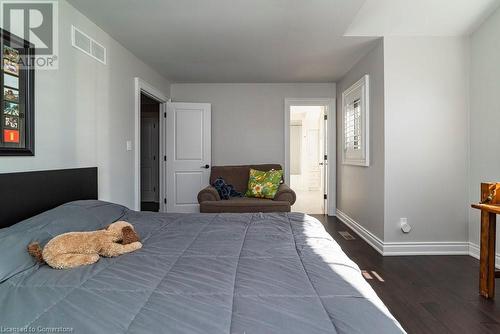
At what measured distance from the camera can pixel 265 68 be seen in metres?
4.00

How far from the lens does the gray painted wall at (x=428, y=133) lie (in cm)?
295

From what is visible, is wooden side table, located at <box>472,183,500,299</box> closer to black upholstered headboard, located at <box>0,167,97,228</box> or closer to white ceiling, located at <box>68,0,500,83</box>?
white ceiling, located at <box>68,0,500,83</box>

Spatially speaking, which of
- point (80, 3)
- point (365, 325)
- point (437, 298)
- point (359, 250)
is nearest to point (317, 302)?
point (365, 325)

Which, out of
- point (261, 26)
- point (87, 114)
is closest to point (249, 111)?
point (261, 26)

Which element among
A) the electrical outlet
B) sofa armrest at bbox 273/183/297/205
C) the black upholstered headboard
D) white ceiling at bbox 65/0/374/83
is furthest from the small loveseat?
white ceiling at bbox 65/0/374/83

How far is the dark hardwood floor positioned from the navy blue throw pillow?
1.69 metres

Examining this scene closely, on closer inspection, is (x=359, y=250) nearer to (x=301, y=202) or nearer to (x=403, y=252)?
(x=403, y=252)

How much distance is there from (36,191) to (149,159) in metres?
4.64

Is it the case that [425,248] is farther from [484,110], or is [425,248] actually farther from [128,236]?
[128,236]

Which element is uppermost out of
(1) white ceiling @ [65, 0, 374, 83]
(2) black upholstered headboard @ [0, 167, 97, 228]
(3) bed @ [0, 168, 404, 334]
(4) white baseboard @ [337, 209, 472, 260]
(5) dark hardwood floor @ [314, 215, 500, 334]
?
(1) white ceiling @ [65, 0, 374, 83]

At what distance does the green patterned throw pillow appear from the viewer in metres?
3.91

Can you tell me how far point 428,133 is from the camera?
9.75 feet

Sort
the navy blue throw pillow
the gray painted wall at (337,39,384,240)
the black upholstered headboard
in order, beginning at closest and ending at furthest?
the black upholstered headboard, the gray painted wall at (337,39,384,240), the navy blue throw pillow

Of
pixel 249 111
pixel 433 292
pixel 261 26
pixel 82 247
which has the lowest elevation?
pixel 433 292
